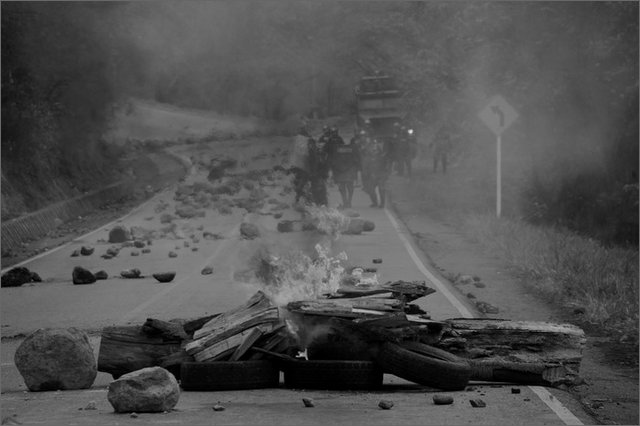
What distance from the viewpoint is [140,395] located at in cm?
791

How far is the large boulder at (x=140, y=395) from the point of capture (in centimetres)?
790

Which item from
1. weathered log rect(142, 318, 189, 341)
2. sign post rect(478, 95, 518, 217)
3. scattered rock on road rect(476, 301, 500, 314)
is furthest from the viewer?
sign post rect(478, 95, 518, 217)

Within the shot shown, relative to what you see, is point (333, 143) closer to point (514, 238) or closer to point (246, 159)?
point (246, 159)

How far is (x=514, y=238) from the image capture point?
72.4ft

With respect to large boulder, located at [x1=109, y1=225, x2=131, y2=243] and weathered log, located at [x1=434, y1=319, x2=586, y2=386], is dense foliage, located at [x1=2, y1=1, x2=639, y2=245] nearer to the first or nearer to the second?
large boulder, located at [x1=109, y1=225, x2=131, y2=243]

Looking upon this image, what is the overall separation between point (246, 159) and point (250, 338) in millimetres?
15634

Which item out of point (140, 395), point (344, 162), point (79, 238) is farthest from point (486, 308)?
point (344, 162)

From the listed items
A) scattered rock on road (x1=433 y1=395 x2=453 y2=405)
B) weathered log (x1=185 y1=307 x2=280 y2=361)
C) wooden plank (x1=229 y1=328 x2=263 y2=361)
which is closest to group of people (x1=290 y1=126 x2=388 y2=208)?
weathered log (x1=185 y1=307 x2=280 y2=361)

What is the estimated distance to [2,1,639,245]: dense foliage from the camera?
27.3 metres

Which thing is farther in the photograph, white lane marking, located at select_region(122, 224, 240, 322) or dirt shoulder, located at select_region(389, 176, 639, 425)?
white lane marking, located at select_region(122, 224, 240, 322)

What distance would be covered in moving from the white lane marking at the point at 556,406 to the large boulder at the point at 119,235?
15939 mm

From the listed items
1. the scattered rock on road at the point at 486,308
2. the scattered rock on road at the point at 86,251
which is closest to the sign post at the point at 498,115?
the scattered rock on road at the point at 86,251

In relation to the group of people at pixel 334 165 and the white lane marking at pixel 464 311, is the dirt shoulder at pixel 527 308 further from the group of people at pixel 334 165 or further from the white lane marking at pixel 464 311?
the group of people at pixel 334 165

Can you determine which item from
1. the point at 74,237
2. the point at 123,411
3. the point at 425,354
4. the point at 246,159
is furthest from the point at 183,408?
the point at 74,237
